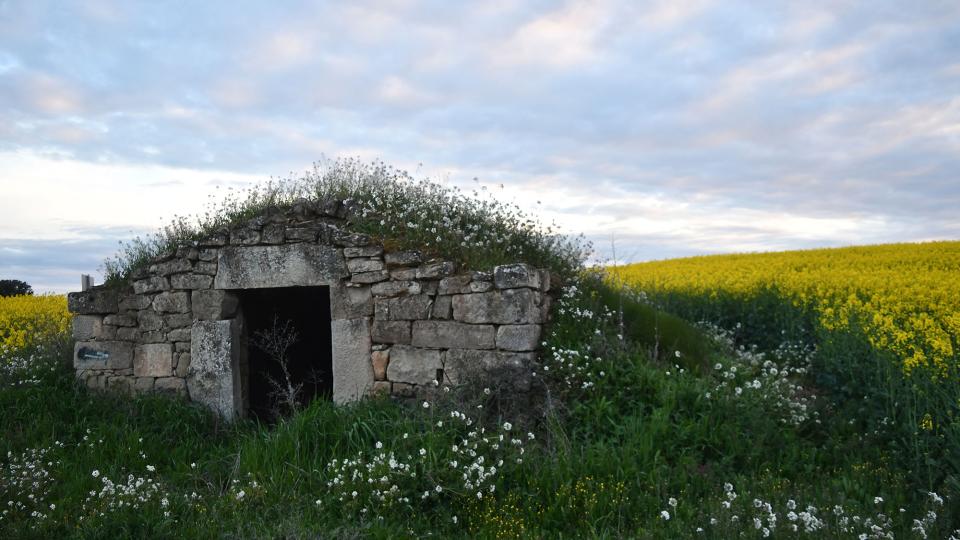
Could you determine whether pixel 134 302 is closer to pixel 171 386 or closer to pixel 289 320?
pixel 171 386

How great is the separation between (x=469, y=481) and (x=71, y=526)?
2.81 m

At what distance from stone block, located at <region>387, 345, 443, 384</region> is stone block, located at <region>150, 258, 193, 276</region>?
261cm

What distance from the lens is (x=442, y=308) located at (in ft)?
22.6

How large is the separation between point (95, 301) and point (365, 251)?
3475 mm

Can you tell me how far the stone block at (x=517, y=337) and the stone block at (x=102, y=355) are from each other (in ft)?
14.5

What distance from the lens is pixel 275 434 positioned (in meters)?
6.17

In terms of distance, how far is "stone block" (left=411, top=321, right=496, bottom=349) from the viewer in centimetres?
667

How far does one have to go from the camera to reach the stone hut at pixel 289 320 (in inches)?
264

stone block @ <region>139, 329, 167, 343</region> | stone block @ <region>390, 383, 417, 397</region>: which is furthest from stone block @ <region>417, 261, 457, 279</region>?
stone block @ <region>139, 329, 167, 343</region>

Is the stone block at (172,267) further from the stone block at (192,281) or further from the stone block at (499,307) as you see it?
the stone block at (499,307)

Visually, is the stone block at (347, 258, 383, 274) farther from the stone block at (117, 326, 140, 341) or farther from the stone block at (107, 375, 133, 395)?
the stone block at (107, 375, 133, 395)

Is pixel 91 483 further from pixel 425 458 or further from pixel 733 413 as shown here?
pixel 733 413

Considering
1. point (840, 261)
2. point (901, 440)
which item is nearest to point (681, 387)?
point (901, 440)

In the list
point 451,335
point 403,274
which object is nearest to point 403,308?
point 403,274
